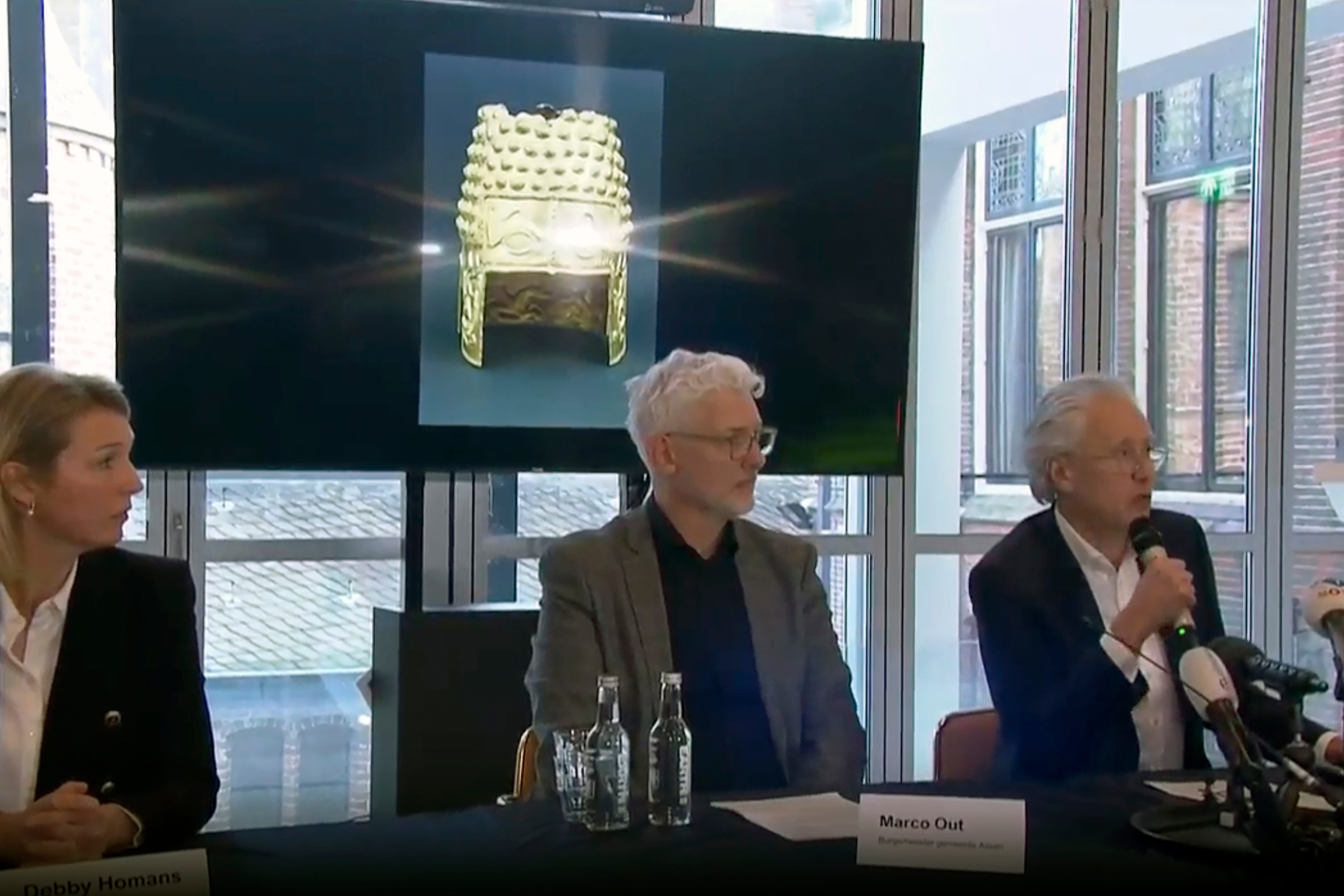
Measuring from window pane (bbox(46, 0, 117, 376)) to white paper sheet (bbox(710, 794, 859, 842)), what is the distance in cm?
235

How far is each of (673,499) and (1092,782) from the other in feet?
2.78

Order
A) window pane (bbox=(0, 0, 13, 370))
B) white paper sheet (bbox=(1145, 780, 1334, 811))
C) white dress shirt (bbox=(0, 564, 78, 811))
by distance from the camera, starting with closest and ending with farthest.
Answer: white paper sheet (bbox=(1145, 780, 1334, 811)) → white dress shirt (bbox=(0, 564, 78, 811)) → window pane (bbox=(0, 0, 13, 370))

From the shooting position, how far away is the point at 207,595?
3.91 meters

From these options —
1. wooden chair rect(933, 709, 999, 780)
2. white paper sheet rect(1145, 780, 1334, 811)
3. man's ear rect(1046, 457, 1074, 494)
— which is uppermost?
man's ear rect(1046, 457, 1074, 494)

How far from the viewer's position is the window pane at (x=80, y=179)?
369cm

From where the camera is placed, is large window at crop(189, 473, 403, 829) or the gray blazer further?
large window at crop(189, 473, 403, 829)

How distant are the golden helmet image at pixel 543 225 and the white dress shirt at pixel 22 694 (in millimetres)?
1510

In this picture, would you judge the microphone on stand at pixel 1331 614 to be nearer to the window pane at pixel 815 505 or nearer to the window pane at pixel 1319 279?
the window pane at pixel 815 505

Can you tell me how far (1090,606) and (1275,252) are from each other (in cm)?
252

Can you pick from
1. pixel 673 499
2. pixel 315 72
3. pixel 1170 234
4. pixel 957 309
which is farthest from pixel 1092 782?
pixel 1170 234

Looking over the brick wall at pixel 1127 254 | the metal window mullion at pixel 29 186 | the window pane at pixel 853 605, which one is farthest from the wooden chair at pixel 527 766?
the brick wall at pixel 1127 254

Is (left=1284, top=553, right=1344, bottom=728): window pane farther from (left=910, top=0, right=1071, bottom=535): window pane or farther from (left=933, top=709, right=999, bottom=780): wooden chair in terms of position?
(left=933, top=709, right=999, bottom=780): wooden chair

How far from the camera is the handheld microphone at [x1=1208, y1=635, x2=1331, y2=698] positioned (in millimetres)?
1800

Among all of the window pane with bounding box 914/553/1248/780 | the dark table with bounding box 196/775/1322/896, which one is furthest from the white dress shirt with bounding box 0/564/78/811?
the window pane with bounding box 914/553/1248/780
